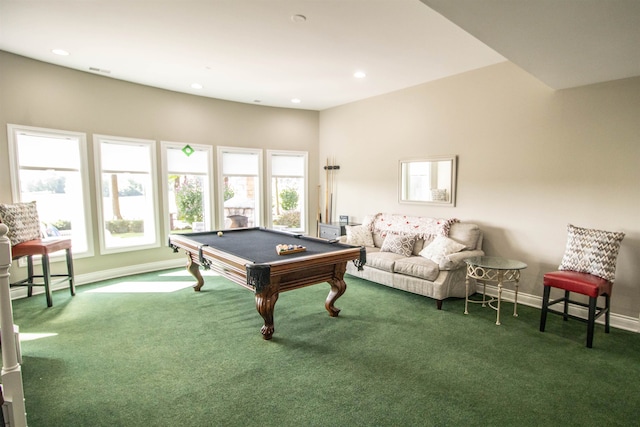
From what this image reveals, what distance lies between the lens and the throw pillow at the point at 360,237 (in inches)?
212

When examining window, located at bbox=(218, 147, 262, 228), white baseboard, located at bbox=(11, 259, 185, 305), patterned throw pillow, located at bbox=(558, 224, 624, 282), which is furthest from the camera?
window, located at bbox=(218, 147, 262, 228)

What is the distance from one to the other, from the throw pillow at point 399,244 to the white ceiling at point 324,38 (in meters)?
2.32

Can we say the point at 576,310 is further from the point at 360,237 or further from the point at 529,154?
the point at 360,237

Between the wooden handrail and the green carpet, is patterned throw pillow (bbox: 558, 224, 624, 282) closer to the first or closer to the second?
the green carpet

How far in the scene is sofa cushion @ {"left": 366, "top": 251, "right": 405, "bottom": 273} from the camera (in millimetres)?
4531

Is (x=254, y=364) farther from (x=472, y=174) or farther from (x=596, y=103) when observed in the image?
(x=596, y=103)

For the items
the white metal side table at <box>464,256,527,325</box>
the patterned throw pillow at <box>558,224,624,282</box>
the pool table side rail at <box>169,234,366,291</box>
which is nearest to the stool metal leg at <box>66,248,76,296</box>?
the pool table side rail at <box>169,234,366,291</box>

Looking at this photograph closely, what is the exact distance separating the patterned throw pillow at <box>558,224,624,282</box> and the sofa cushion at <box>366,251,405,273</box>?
A: 1.87 m

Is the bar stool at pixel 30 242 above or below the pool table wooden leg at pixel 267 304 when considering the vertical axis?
above

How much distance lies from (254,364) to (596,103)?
171 inches

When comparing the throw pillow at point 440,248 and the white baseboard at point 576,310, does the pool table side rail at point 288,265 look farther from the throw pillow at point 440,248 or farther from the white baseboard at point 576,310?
the white baseboard at point 576,310

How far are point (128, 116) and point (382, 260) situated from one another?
14.7ft

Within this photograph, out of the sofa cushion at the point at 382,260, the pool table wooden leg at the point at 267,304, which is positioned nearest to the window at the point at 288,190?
the sofa cushion at the point at 382,260

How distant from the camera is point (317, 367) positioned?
8.96 feet
